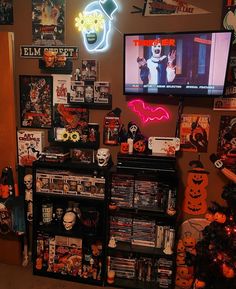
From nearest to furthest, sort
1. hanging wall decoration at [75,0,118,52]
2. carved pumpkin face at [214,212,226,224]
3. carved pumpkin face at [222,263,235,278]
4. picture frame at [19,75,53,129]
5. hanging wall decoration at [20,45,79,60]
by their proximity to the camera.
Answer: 1. carved pumpkin face at [222,263,235,278]
2. carved pumpkin face at [214,212,226,224]
3. hanging wall decoration at [75,0,118,52]
4. hanging wall decoration at [20,45,79,60]
5. picture frame at [19,75,53,129]

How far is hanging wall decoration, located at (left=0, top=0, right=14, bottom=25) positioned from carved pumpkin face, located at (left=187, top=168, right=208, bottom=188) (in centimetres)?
190

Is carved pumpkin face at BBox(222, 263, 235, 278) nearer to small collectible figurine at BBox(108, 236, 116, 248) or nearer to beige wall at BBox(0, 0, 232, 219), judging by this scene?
beige wall at BBox(0, 0, 232, 219)

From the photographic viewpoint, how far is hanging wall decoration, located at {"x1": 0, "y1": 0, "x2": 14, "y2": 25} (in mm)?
2318

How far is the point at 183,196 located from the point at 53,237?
110 centimetres

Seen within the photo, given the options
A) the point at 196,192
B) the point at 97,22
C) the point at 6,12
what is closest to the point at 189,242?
the point at 196,192

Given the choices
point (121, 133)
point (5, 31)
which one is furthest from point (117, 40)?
point (5, 31)

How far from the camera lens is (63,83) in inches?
91.1

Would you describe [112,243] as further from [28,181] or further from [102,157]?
[28,181]

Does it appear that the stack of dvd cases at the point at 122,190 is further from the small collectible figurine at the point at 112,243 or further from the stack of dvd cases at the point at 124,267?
the stack of dvd cases at the point at 124,267

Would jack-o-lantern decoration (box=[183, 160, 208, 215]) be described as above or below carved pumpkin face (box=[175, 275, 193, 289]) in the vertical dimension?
above

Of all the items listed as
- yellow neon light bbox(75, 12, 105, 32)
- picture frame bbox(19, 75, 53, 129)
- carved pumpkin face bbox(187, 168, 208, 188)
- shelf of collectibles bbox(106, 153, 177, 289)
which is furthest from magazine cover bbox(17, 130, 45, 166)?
carved pumpkin face bbox(187, 168, 208, 188)

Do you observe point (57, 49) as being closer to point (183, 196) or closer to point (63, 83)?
point (63, 83)

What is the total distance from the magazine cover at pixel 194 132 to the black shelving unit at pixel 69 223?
25.4 inches

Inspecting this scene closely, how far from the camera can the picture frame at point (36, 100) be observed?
2352 millimetres
